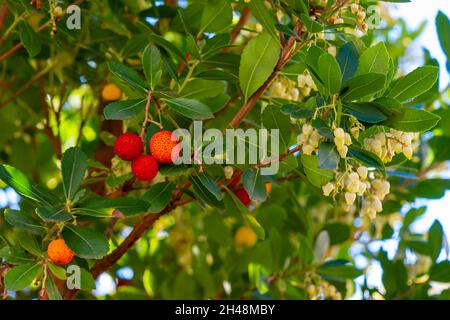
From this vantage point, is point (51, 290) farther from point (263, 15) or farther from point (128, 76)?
point (263, 15)

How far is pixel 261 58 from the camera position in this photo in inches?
75.2

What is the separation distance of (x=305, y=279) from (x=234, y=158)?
90 cm

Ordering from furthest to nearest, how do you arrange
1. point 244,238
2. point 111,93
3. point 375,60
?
point 244,238, point 111,93, point 375,60

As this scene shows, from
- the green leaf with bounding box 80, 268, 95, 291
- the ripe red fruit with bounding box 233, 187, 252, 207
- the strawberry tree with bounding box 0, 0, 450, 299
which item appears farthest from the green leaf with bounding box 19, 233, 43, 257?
the ripe red fruit with bounding box 233, 187, 252, 207

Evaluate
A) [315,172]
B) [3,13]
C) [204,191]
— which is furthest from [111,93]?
[315,172]

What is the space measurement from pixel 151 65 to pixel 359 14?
52 cm

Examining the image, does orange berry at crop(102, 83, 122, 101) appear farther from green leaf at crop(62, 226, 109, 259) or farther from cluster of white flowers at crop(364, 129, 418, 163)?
cluster of white flowers at crop(364, 129, 418, 163)

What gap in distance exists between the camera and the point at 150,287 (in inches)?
119

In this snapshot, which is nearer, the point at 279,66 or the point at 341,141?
the point at 341,141

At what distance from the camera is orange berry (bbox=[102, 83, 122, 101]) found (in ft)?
8.82

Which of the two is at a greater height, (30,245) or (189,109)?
(189,109)

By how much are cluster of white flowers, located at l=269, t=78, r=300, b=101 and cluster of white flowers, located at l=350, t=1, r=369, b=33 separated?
1.15 ft

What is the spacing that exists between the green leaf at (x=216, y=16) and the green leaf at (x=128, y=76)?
0.36 metres

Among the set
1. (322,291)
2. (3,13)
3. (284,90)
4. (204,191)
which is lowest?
(322,291)
